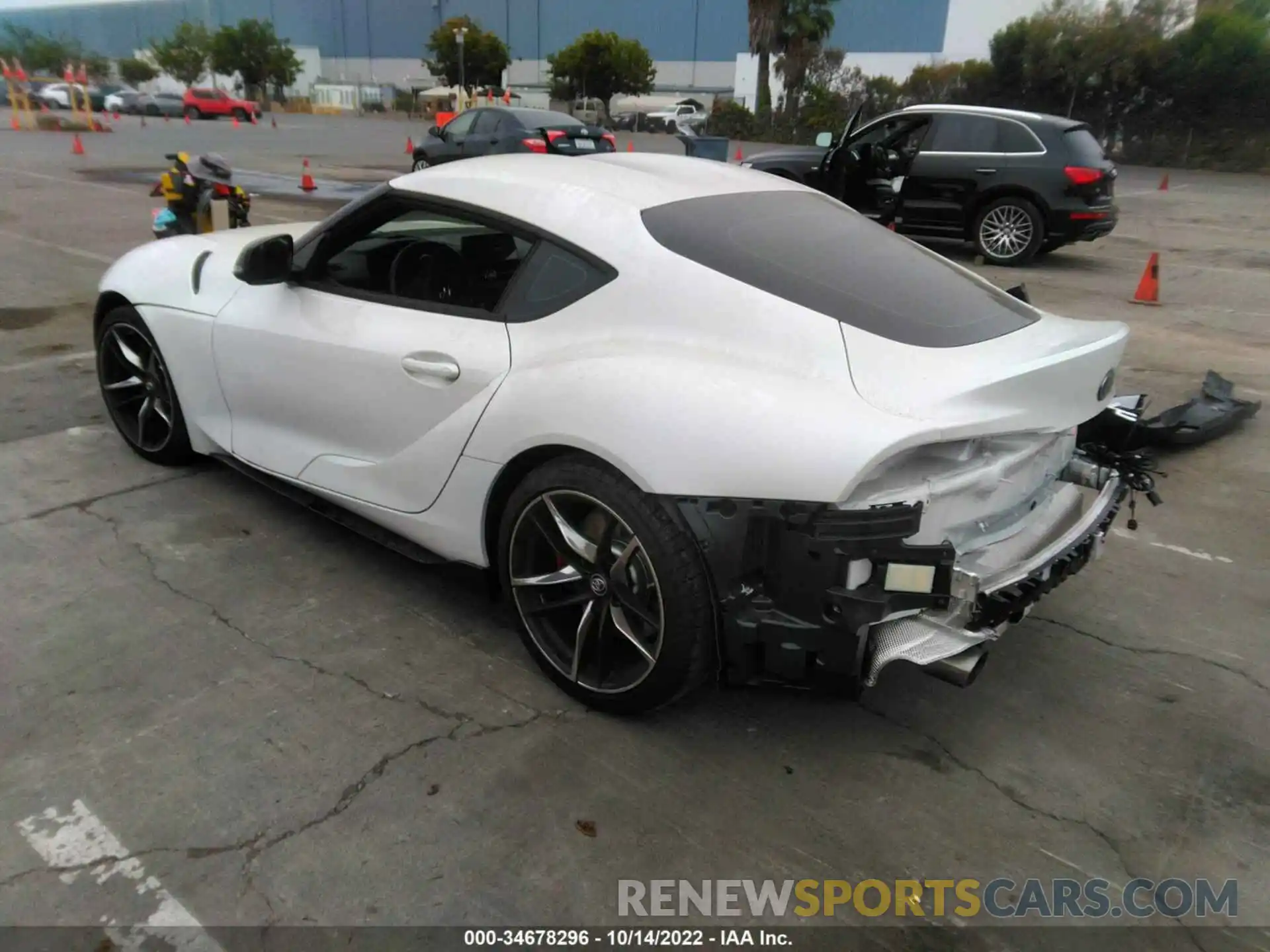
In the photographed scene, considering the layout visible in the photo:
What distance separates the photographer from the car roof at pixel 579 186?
3.01m

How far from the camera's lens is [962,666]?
2.49 m

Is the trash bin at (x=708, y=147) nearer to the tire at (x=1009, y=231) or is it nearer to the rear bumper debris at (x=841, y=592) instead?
the tire at (x=1009, y=231)

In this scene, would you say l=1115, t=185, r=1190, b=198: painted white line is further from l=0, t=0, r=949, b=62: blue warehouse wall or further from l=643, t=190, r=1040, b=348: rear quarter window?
l=0, t=0, r=949, b=62: blue warehouse wall

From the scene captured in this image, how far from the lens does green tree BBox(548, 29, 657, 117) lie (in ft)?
186

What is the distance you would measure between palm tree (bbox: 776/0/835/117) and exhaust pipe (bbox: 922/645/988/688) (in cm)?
3832

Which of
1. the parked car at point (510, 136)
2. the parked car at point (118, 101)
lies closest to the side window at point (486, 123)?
the parked car at point (510, 136)

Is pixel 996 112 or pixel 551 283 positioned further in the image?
pixel 996 112

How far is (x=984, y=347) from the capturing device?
9.09 ft

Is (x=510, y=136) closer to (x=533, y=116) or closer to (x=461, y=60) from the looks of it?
(x=533, y=116)

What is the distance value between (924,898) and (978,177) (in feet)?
34.6

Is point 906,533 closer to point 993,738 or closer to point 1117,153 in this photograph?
point 993,738

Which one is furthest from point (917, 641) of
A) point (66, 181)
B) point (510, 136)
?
point (66, 181)

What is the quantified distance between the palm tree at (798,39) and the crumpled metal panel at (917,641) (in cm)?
3832

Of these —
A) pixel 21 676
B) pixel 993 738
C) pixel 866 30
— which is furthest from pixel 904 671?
pixel 866 30
